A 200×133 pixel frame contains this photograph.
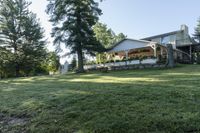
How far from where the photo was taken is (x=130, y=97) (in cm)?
683

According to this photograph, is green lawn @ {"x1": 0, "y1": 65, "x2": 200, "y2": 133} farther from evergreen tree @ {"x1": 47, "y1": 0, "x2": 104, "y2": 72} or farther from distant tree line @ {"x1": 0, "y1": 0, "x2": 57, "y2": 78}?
distant tree line @ {"x1": 0, "y1": 0, "x2": 57, "y2": 78}

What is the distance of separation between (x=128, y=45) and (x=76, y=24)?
22.4 feet

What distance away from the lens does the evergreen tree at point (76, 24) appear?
25.0 metres

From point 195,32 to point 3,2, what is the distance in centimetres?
4101

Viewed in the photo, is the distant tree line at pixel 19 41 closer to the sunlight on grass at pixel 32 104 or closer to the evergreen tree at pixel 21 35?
the evergreen tree at pixel 21 35

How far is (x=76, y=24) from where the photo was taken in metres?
25.2

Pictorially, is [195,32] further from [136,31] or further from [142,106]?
[142,106]

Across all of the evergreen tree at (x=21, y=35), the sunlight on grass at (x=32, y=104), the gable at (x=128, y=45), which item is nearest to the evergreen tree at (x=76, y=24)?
the gable at (x=128, y=45)

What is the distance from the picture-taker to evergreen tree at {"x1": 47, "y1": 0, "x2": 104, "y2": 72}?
25016 millimetres

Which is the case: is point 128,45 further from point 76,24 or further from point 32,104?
point 32,104

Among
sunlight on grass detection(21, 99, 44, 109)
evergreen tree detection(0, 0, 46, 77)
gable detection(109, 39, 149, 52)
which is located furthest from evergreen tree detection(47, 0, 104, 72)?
sunlight on grass detection(21, 99, 44, 109)

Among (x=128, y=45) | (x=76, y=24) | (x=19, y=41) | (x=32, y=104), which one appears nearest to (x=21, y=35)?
(x=19, y=41)

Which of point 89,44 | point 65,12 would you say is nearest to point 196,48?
point 89,44

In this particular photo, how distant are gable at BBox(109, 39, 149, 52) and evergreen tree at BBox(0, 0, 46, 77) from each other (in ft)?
37.7
